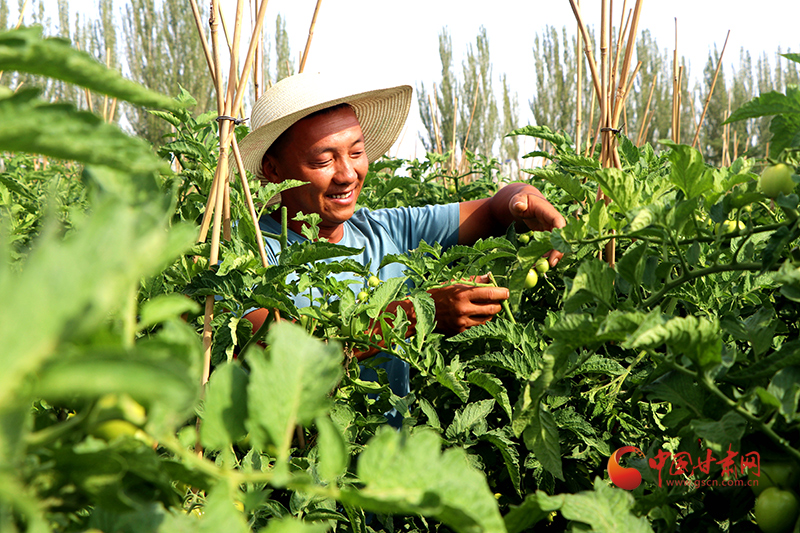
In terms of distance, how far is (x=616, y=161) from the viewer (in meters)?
1.20

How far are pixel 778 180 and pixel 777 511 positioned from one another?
0.29 metres

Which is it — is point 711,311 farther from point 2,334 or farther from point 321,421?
point 2,334

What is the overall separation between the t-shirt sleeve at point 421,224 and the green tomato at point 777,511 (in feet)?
4.80

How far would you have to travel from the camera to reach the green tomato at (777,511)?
48 centimetres

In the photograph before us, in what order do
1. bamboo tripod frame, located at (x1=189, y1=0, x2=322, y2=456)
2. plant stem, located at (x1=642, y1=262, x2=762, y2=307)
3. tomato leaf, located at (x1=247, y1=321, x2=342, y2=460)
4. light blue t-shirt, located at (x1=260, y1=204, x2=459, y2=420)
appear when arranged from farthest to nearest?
light blue t-shirt, located at (x1=260, y1=204, x2=459, y2=420), bamboo tripod frame, located at (x1=189, y1=0, x2=322, y2=456), plant stem, located at (x1=642, y1=262, x2=762, y2=307), tomato leaf, located at (x1=247, y1=321, x2=342, y2=460)

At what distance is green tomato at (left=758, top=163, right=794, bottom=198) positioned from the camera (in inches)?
22.8

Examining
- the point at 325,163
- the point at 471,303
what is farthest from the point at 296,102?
the point at 471,303

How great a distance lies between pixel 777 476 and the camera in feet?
1.65

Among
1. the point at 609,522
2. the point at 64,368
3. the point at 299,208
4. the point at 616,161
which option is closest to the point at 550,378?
the point at 609,522

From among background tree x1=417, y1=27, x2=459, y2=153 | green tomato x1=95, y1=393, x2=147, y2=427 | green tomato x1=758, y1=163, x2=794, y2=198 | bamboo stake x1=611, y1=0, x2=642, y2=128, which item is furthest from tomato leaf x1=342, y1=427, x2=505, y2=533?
background tree x1=417, y1=27, x2=459, y2=153

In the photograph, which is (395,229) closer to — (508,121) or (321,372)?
Answer: (321,372)

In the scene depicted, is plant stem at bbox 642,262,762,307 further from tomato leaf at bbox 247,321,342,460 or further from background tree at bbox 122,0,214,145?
background tree at bbox 122,0,214,145

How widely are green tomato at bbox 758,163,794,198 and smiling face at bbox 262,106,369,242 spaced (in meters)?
1.30

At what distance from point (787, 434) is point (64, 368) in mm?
549
